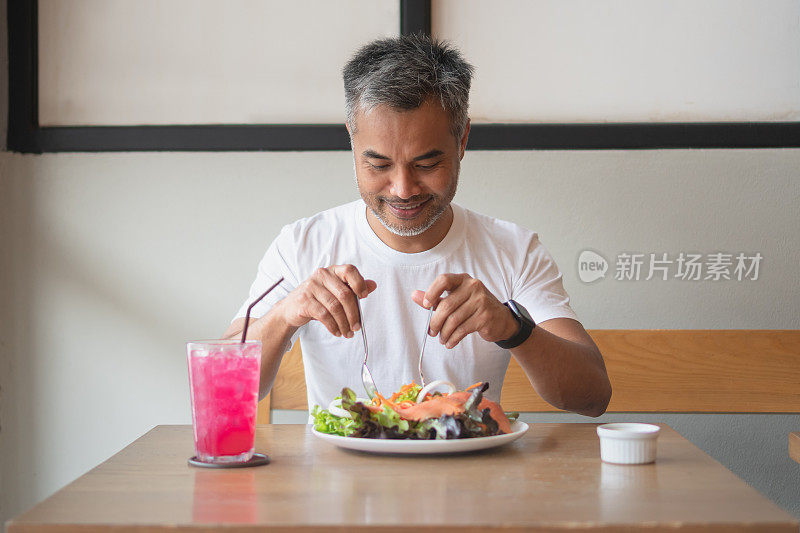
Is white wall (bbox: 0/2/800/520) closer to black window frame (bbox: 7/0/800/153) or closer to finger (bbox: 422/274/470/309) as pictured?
black window frame (bbox: 7/0/800/153)

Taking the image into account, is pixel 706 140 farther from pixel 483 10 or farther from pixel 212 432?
pixel 212 432

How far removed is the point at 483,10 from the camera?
2.45 m

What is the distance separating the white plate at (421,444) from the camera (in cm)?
115

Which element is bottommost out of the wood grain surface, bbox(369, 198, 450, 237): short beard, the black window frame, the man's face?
the wood grain surface

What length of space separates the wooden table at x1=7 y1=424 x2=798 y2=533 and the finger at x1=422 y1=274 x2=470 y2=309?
0.26m

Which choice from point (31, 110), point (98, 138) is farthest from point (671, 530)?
point (31, 110)

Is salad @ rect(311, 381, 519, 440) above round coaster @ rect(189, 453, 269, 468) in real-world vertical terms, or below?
above

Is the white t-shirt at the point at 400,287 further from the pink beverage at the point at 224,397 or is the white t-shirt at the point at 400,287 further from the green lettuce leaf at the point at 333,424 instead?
the pink beverage at the point at 224,397

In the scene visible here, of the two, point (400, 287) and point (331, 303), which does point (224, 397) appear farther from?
point (400, 287)

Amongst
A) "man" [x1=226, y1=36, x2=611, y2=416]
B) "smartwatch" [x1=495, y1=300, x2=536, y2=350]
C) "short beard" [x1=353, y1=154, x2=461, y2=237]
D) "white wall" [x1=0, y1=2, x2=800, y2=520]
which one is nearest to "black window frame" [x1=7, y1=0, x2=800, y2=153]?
"white wall" [x1=0, y1=2, x2=800, y2=520]

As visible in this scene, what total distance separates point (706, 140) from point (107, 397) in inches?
75.2

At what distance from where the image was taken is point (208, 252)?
2467 mm

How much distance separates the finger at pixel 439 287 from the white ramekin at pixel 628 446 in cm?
34

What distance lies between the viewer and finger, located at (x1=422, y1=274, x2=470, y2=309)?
1.36 meters
